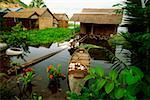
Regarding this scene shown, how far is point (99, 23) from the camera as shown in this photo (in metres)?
30.8

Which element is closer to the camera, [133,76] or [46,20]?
[133,76]

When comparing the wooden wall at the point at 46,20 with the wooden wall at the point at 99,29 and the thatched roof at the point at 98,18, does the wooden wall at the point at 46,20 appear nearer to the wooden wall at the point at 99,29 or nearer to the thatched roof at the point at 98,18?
the thatched roof at the point at 98,18

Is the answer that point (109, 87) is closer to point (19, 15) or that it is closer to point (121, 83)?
point (121, 83)

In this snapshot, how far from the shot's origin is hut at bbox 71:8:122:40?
3080 cm

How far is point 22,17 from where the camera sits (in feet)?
121

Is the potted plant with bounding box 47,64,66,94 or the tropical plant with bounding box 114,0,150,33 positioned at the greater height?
the tropical plant with bounding box 114,0,150,33

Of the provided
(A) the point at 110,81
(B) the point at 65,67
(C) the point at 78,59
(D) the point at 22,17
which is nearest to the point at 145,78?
(A) the point at 110,81

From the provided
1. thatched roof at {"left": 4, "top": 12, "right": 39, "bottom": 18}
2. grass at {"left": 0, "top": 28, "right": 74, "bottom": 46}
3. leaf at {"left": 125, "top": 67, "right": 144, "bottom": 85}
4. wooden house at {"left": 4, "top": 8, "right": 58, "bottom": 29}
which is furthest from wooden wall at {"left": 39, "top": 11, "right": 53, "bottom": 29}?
leaf at {"left": 125, "top": 67, "right": 144, "bottom": 85}

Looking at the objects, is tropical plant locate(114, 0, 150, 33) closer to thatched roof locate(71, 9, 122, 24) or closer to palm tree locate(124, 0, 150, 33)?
palm tree locate(124, 0, 150, 33)

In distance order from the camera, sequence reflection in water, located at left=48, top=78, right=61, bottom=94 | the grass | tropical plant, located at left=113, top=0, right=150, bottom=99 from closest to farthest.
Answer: tropical plant, located at left=113, top=0, right=150, bottom=99, reflection in water, located at left=48, top=78, right=61, bottom=94, the grass

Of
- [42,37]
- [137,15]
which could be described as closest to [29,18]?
[42,37]

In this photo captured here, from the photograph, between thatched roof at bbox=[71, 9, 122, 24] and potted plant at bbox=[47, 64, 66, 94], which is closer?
potted plant at bbox=[47, 64, 66, 94]

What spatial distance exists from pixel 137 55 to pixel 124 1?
3.00 feet

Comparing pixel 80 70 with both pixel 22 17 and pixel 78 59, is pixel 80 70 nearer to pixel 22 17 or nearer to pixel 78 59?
pixel 78 59
